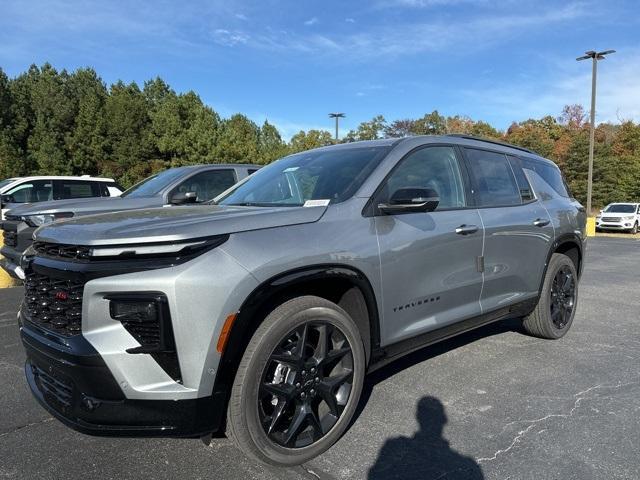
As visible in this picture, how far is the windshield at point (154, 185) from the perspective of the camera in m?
7.49

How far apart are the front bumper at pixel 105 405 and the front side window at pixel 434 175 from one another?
68.6 inches

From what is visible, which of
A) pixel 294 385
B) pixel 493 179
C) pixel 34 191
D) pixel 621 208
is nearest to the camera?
pixel 294 385

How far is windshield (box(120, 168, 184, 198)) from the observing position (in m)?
7.49

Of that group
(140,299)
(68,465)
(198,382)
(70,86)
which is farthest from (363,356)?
(70,86)

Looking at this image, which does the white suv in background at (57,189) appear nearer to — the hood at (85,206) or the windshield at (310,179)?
the hood at (85,206)

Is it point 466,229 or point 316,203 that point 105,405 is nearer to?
point 316,203

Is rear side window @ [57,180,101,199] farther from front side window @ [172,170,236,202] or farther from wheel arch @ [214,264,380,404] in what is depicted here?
wheel arch @ [214,264,380,404]

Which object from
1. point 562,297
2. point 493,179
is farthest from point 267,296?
point 562,297

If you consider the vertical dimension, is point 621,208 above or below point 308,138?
below

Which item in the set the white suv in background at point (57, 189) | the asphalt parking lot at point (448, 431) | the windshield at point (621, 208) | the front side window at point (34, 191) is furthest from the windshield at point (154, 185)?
the windshield at point (621, 208)

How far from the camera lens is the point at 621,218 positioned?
2475cm

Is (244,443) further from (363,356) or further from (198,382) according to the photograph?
(363,356)

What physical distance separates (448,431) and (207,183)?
5847 millimetres

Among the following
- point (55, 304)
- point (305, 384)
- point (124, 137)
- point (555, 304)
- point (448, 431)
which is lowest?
point (448, 431)
